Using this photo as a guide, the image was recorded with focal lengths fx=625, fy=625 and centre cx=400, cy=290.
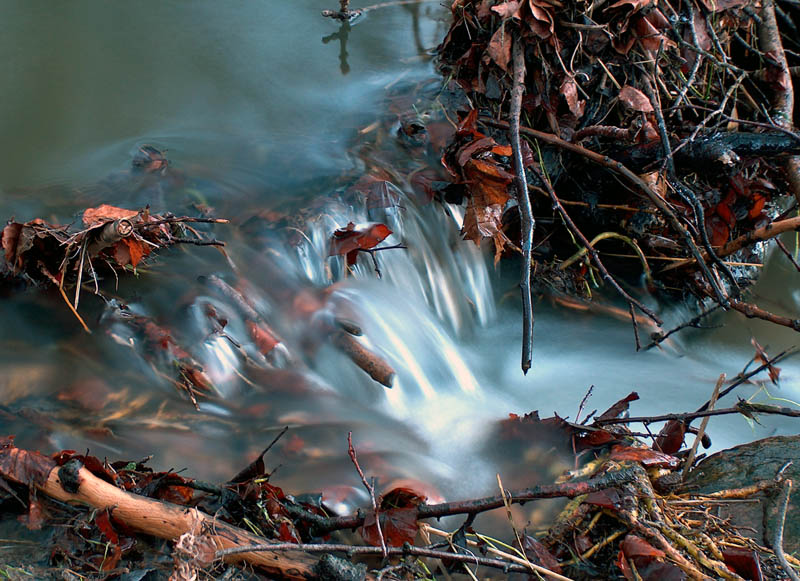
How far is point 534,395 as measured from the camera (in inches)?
118

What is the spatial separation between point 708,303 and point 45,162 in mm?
3884

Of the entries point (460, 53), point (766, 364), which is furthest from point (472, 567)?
point (460, 53)

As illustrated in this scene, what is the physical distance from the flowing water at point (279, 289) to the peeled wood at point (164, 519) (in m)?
0.43

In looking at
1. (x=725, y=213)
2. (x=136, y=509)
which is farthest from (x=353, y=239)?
(x=725, y=213)

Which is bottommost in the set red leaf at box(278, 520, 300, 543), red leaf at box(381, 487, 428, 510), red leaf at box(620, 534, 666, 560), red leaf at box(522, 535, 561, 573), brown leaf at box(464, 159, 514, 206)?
red leaf at box(522, 535, 561, 573)

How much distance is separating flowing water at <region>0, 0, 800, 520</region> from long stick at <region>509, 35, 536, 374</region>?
0.75 meters

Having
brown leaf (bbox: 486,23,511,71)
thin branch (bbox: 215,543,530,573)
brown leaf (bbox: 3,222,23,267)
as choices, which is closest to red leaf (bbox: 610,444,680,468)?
thin branch (bbox: 215,543,530,573)

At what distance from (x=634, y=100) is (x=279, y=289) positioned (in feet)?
6.33

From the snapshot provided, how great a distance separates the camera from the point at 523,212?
6.97 feet

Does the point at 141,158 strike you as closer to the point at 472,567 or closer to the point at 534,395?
the point at 534,395

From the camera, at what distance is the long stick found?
1.81m

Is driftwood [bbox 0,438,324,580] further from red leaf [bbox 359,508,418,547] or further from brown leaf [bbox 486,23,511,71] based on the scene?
brown leaf [bbox 486,23,511,71]

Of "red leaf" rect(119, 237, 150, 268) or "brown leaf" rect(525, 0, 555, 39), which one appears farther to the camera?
"brown leaf" rect(525, 0, 555, 39)

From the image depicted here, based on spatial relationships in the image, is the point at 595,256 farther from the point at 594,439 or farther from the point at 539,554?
the point at 539,554
